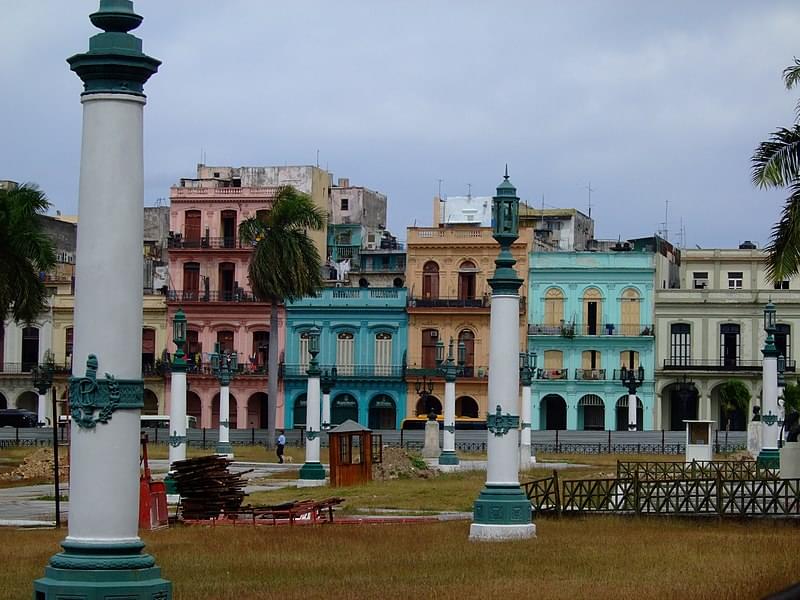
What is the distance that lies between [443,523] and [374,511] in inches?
266

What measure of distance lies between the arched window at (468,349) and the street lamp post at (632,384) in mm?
8058

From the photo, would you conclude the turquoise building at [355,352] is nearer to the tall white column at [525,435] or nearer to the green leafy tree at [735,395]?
the green leafy tree at [735,395]

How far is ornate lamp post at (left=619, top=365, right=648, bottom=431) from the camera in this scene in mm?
77688

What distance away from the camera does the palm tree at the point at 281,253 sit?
74.4m

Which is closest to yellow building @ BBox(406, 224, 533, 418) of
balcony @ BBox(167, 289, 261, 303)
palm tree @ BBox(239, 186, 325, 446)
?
balcony @ BBox(167, 289, 261, 303)

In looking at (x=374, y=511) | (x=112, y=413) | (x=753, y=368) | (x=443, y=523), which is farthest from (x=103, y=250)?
(x=753, y=368)

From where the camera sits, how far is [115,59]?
12.7m

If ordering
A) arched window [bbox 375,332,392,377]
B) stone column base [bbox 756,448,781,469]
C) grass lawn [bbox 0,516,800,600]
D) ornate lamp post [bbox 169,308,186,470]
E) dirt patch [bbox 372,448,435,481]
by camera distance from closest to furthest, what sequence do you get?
1. grass lawn [bbox 0,516,800,600]
2. ornate lamp post [bbox 169,308,186,470]
3. stone column base [bbox 756,448,781,469]
4. dirt patch [bbox 372,448,435,481]
5. arched window [bbox 375,332,392,377]

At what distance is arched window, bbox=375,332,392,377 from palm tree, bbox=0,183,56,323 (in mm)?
35207

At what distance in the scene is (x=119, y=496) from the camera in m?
12.7

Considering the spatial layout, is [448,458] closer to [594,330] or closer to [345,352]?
[594,330]

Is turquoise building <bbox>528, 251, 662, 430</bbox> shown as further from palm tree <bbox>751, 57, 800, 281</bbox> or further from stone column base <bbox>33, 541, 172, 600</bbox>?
stone column base <bbox>33, 541, 172, 600</bbox>

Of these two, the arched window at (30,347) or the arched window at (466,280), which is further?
the arched window at (30,347)

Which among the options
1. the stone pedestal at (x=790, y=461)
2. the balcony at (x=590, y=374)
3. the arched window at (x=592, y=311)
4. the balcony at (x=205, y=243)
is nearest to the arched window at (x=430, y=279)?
the arched window at (x=592, y=311)
